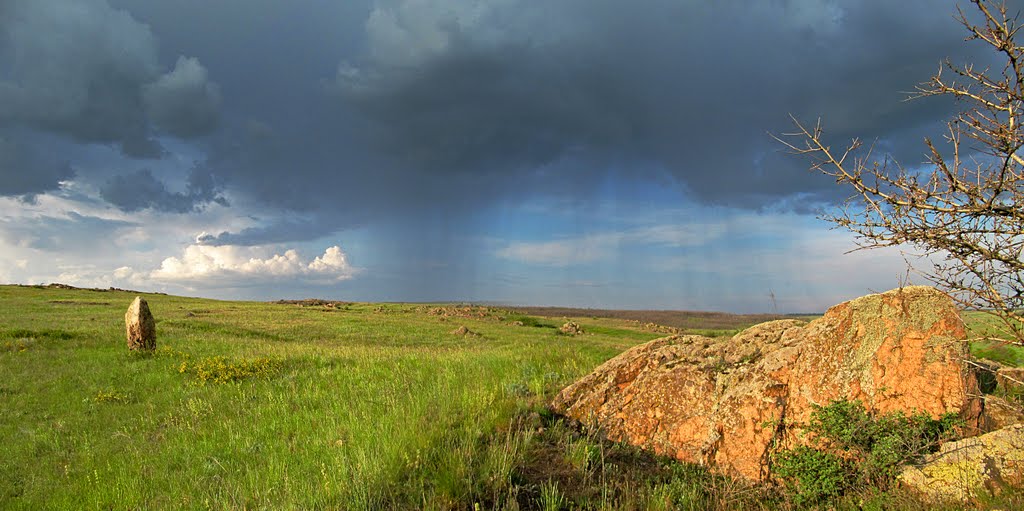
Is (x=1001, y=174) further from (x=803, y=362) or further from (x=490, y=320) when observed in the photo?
(x=490, y=320)

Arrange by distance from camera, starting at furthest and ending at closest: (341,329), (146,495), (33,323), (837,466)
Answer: (341,329)
(33,323)
(146,495)
(837,466)

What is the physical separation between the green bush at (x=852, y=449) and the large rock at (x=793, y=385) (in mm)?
261

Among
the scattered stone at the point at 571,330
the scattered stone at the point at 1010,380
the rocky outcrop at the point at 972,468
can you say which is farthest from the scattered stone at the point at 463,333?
the rocky outcrop at the point at 972,468

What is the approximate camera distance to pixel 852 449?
661 cm

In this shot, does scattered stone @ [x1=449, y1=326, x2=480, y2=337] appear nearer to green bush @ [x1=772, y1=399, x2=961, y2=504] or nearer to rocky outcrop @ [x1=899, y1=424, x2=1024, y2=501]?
green bush @ [x1=772, y1=399, x2=961, y2=504]

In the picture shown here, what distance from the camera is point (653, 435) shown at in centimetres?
797

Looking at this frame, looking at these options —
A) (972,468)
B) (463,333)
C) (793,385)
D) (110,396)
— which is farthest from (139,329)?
(972,468)

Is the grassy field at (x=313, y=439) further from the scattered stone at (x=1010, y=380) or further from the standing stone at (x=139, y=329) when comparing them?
the scattered stone at (x=1010, y=380)

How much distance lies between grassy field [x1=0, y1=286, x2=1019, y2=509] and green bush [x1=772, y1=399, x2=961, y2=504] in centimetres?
31

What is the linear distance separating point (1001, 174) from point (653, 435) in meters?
5.39

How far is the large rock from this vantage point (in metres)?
7.00

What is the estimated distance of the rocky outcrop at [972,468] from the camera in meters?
5.78

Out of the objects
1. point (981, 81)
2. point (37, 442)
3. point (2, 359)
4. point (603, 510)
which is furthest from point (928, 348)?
point (2, 359)

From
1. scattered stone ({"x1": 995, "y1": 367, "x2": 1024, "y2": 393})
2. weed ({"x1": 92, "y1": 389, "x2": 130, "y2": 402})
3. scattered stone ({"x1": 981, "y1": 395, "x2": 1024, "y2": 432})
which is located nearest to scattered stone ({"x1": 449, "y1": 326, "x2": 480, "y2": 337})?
weed ({"x1": 92, "y1": 389, "x2": 130, "y2": 402})
